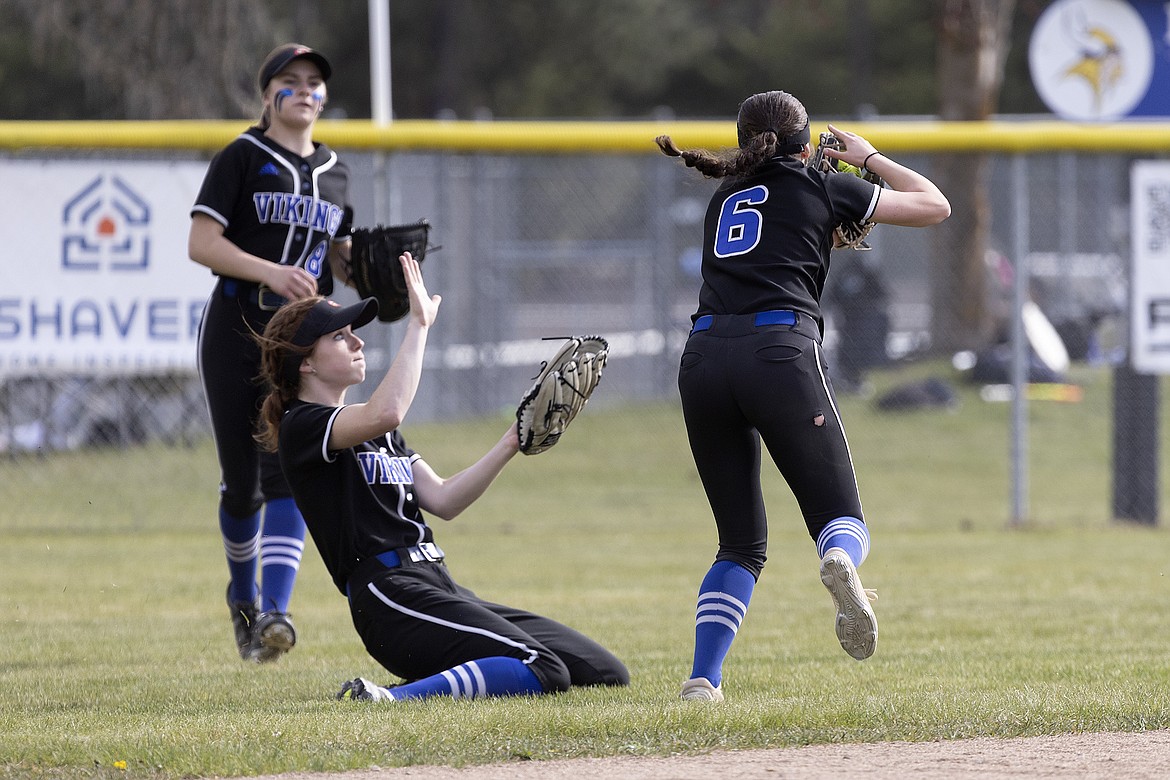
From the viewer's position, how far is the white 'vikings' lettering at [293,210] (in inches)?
215

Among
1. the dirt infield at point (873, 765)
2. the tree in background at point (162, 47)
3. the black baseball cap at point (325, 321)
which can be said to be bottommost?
the dirt infield at point (873, 765)

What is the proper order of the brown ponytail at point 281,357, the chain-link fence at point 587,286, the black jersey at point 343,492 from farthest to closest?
the chain-link fence at point 587,286 → the brown ponytail at point 281,357 → the black jersey at point 343,492

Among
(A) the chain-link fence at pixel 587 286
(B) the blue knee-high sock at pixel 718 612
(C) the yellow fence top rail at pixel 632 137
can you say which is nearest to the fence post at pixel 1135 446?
(A) the chain-link fence at pixel 587 286

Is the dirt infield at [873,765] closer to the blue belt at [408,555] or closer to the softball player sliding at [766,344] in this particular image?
the softball player sliding at [766,344]

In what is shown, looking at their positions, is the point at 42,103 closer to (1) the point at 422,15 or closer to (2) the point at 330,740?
(1) the point at 422,15

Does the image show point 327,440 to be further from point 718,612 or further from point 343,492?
point 718,612

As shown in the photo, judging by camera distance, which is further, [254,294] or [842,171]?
[254,294]

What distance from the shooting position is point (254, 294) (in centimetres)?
541

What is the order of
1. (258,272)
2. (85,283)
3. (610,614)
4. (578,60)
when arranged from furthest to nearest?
(578,60)
(85,283)
(610,614)
(258,272)

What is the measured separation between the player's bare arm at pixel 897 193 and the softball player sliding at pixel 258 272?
1923mm

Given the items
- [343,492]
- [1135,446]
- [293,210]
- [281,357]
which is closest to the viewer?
[343,492]

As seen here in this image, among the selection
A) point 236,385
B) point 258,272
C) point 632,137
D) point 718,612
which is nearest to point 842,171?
point 718,612

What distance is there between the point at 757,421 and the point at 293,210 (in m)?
2.11

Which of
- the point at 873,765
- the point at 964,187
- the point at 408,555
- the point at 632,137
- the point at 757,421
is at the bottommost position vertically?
the point at 873,765
